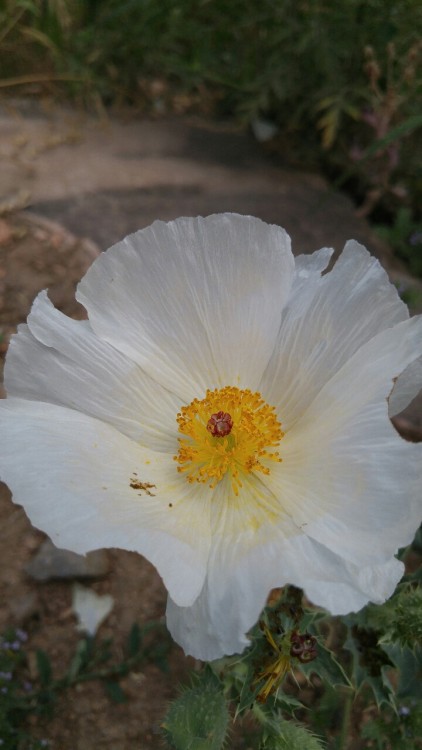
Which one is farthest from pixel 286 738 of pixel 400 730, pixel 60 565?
pixel 60 565

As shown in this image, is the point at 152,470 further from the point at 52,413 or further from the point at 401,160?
the point at 401,160

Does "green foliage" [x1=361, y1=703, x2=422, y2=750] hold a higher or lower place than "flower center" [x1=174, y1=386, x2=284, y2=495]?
lower

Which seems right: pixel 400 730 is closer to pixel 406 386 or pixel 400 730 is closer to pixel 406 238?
pixel 406 386

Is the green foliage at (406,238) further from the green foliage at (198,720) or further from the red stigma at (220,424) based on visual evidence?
the green foliage at (198,720)

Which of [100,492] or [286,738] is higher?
[100,492]

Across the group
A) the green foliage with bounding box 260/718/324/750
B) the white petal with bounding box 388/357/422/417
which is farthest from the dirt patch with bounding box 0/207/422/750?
the white petal with bounding box 388/357/422/417

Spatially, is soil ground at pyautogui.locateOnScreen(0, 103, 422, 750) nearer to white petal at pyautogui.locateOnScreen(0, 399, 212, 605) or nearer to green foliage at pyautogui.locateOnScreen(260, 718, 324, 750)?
green foliage at pyautogui.locateOnScreen(260, 718, 324, 750)

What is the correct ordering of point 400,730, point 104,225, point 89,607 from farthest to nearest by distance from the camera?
point 104,225 → point 89,607 → point 400,730

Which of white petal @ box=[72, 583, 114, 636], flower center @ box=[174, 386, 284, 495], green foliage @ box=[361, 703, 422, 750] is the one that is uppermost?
flower center @ box=[174, 386, 284, 495]
